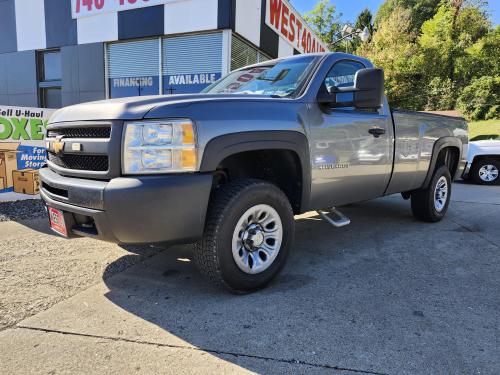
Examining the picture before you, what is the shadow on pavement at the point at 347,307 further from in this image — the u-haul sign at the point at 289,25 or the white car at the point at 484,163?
the u-haul sign at the point at 289,25

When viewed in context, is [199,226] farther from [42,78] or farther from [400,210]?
[42,78]

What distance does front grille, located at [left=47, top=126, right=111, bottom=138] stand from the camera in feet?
8.61

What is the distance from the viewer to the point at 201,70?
9.16 m

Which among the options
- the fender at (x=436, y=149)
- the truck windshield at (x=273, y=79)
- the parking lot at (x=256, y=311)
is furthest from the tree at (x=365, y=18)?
the parking lot at (x=256, y=311)

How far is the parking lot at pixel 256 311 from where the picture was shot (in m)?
2.19

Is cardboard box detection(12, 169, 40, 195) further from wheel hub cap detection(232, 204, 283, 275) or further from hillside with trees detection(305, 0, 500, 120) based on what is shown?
hillside with trees detection(305, 0, 500, 120)

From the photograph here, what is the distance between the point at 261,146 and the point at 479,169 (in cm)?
1027

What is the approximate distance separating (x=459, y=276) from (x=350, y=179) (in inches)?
49.7

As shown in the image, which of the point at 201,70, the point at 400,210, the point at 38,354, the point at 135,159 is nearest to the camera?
the point at 38,354

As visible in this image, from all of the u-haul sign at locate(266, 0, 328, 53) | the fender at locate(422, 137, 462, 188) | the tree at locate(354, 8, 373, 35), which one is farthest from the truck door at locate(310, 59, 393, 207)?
the tree at locate(354, 8, 373, 35)

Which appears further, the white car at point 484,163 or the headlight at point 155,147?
the white car at point 484,163

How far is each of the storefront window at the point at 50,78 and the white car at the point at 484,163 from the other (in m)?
11.6

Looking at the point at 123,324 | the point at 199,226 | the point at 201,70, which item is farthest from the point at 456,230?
the point at 201,70

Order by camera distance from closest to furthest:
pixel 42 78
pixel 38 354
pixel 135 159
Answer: pixel 38 354 < pixel 135 159 < pixel 42 78
